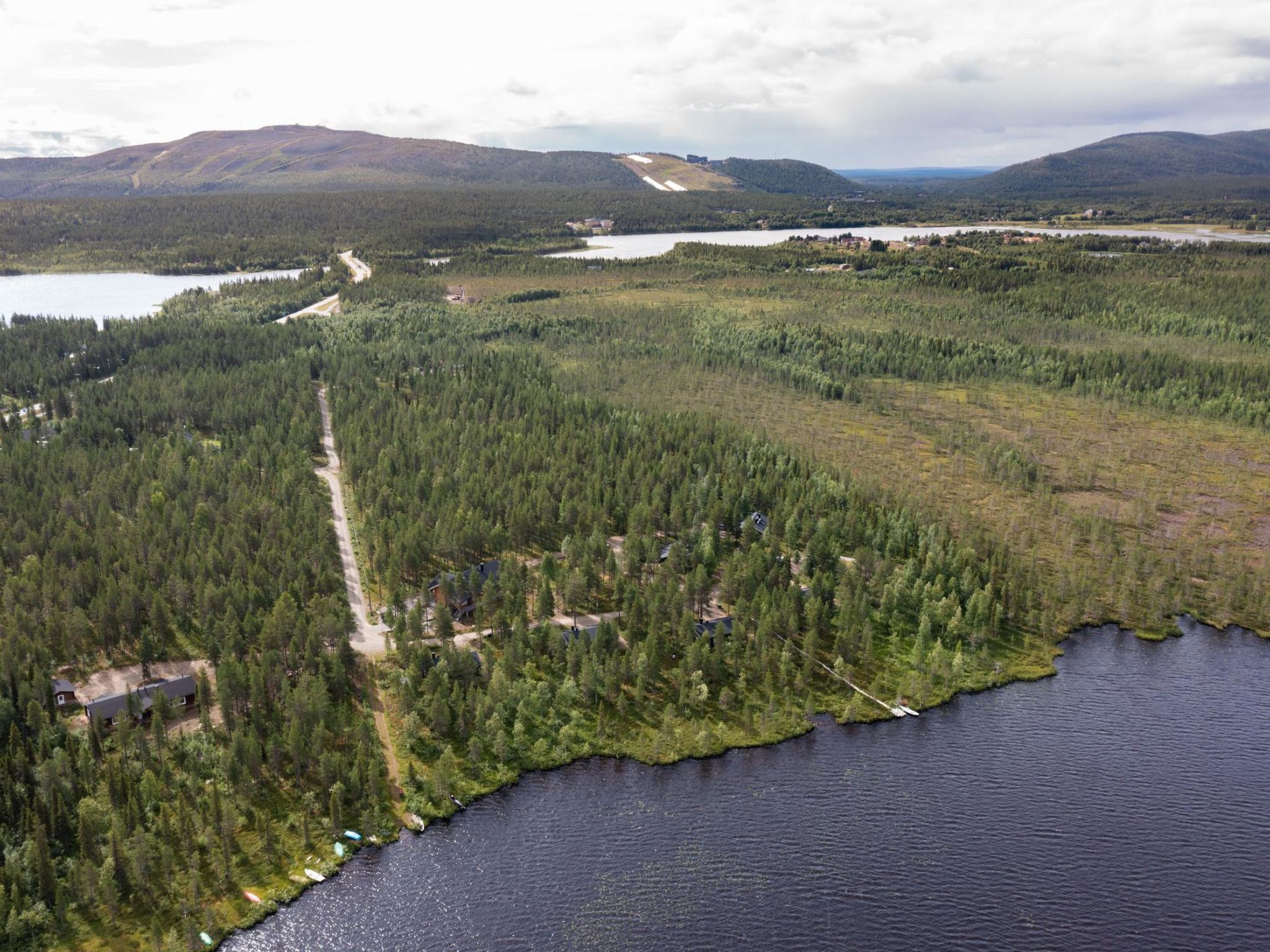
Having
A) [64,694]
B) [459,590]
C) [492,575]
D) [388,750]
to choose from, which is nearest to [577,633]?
[459,590]

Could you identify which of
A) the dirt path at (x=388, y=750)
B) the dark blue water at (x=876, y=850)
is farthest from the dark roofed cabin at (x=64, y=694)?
the dark blue water at (x=876, y=850)

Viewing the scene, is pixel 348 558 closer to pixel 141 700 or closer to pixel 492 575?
pixel 492 575

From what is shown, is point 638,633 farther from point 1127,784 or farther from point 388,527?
point 1127,784

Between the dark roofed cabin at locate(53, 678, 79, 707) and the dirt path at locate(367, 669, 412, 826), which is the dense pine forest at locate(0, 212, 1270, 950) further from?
the dark roofed cabin at locate(53, 678, 79, 707)

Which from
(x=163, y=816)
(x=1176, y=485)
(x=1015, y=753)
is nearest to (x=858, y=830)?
(x=1015, y=753)

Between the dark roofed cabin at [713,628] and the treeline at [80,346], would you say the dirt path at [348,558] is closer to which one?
the dark roofed cabin at [713,628]

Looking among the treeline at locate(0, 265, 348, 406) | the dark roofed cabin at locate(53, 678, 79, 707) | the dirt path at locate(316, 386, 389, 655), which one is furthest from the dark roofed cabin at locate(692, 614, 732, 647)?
the treeline at locate(0, 265, 348, 406)
